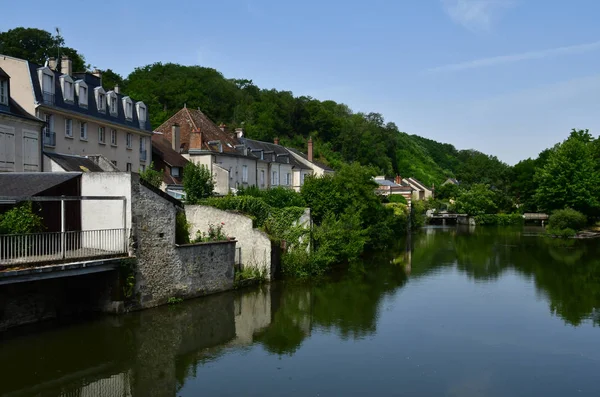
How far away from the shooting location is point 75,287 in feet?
63.6

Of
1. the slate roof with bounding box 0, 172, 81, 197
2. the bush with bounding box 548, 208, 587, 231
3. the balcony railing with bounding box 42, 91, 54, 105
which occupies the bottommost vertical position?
the bush with bounding box 548, 208, 587, 231

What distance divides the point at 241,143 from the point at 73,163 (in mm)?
23806

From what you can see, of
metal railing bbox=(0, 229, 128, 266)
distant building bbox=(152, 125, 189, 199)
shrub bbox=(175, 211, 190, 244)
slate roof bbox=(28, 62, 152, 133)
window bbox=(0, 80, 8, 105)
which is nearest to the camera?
metal railing bbox=(0, 229, 128, 266)

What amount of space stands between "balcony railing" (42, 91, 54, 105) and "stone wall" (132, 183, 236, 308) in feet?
36.9


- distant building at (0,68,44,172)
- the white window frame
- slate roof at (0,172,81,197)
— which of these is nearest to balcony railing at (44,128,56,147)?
distant building at (0,68,44,172)

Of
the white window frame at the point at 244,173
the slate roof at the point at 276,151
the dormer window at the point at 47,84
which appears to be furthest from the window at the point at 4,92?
the slate roof at the point at 276,151

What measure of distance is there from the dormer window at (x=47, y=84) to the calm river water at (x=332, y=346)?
47.8 feet

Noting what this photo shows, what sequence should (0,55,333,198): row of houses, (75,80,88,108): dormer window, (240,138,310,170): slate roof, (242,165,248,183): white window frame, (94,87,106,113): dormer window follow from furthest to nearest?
1. (240,138,310,170): slate roof
2. (242,165,248,183): white window frame
3. (94,87,106,113): dormer window
4. (75,80,88,108): dormer window
5. (0,55,333,198): row of houses

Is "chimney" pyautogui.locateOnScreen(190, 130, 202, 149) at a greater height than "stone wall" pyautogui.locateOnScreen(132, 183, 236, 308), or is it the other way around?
"chimney" pyautogui.locateOnScreen(190, 130, 202, 149)

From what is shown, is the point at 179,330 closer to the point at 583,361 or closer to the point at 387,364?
the point at 387,364

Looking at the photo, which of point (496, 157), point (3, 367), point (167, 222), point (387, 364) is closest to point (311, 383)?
point (387, 364)

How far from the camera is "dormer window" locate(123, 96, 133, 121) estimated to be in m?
35.6

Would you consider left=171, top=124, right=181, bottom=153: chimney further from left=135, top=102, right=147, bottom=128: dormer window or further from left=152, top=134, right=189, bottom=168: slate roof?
left=135, top=102, right=147, bottom=128: dormer window

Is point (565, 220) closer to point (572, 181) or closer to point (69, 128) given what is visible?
point (572, 181)
